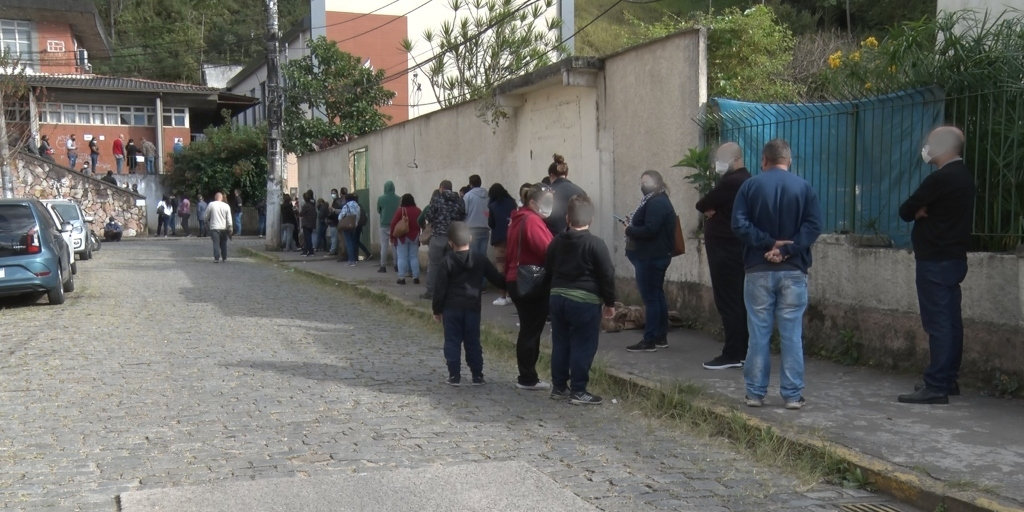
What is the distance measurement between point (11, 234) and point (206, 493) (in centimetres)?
977

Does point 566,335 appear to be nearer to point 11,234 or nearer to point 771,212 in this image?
point 771,212

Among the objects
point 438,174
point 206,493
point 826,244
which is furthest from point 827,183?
point 438,174

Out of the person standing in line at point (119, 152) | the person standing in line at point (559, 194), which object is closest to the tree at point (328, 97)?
the person standing in line at point (119, 152)

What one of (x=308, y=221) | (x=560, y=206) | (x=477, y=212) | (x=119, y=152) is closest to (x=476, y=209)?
(x=477, y=212)

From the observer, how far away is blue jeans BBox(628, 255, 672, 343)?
889cm

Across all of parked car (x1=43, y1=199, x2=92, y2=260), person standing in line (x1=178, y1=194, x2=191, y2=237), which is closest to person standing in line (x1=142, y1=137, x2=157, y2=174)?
person standing in line (x1=178, y1=194, x2=191, y2=237)

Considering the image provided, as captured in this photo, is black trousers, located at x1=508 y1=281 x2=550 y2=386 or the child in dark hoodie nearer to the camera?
black trousers, located at x1=508 y1=281 x2=550 y2=386

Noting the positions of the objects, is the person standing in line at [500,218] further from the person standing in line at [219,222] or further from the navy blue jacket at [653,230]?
the person standing in line at [219,222]

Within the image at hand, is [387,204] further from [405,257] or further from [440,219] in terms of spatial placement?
[440,219]

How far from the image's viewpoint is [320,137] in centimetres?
3003

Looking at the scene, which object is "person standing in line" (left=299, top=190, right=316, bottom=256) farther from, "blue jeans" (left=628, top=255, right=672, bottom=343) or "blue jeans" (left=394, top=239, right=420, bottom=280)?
"blue jeans" (left=628, top=255, right=672, bottom=343)


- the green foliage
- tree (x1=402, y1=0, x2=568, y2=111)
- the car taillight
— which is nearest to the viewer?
the car taillight

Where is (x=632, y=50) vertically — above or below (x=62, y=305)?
above

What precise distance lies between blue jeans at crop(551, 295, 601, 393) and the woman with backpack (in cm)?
765
